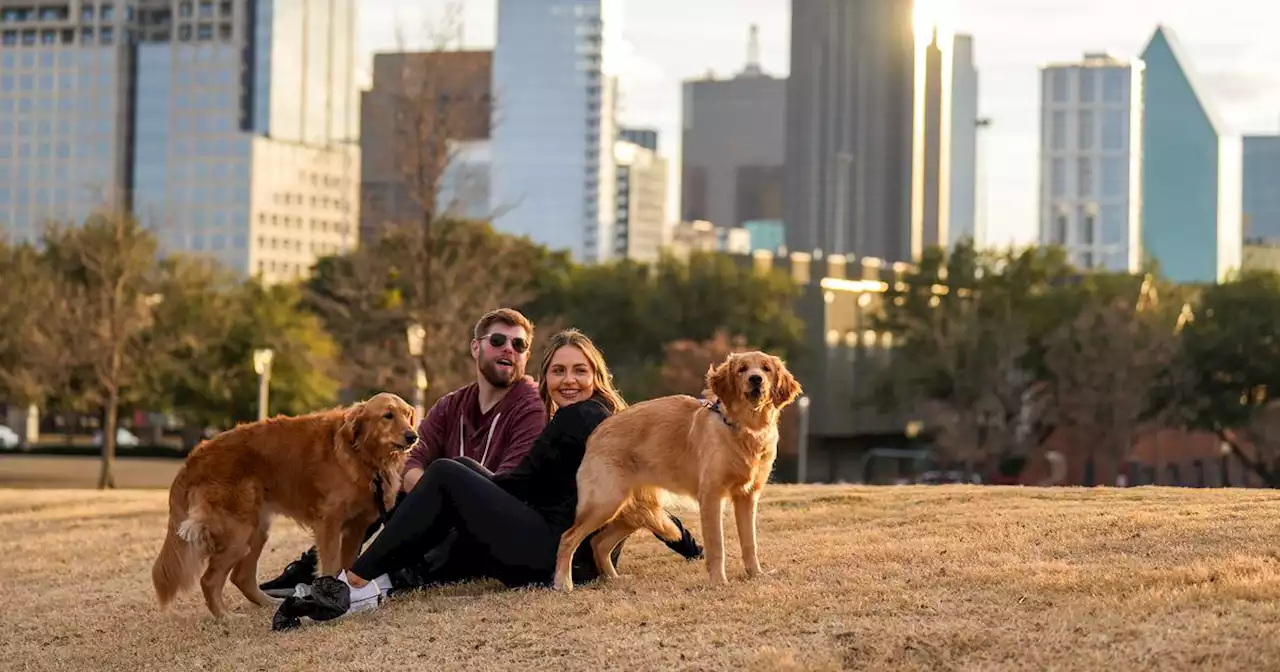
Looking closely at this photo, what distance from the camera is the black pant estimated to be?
953 centimetres

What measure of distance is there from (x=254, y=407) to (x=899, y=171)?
492 ft

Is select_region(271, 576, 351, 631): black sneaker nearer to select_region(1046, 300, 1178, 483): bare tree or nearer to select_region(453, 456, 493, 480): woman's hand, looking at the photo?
select_region(453, 456, 493, 480): woman's hand

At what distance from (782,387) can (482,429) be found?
2.31 metres

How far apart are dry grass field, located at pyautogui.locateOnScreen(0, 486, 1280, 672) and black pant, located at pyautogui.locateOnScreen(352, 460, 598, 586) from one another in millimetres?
284

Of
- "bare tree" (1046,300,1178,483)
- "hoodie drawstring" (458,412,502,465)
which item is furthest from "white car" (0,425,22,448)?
"hoodie drawstring" (458,412,502,465)

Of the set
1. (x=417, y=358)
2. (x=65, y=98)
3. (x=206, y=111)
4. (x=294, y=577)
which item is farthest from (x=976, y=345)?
(x=65, y=98)

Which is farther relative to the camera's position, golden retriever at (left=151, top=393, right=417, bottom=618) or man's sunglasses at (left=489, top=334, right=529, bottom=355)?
man's sunglasses at (left=489, top=334, right=529, bottom=355)

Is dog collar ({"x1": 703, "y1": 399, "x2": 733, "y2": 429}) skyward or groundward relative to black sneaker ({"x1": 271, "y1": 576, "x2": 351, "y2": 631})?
skyward

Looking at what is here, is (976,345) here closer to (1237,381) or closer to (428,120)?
(1237,381)

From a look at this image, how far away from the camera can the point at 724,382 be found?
9.14 meters

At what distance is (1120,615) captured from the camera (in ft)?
26.3

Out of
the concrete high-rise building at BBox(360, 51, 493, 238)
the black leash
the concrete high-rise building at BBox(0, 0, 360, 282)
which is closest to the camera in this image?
the black leash

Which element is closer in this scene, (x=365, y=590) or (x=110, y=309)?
(x=365, y=590)

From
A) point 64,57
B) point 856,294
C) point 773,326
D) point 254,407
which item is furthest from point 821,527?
point 64,57
